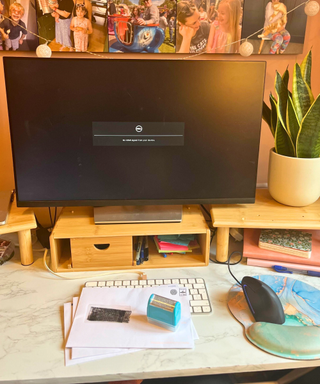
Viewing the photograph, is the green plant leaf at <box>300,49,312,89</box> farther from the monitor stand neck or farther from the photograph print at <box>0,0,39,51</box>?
the photograph print at <box>0,0,39,51</box>

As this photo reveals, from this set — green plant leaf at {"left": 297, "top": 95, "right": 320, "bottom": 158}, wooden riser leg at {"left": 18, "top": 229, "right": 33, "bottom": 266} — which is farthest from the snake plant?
wooden riser leg at {"left": 18, "top": 229, "right": 33, "bottom": 266}

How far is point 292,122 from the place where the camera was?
119 cm

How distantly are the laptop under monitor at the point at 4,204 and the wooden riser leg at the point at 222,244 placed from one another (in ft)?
2.34

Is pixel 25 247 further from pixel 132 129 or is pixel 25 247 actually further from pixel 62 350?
pixel 132 129

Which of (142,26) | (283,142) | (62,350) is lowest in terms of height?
(62,350)

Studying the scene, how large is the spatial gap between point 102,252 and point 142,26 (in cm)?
79

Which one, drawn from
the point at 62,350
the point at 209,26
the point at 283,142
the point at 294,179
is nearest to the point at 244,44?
the point at 209,26

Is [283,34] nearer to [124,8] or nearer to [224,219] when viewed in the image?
[124,8]

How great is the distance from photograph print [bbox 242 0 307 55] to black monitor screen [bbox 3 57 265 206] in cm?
24

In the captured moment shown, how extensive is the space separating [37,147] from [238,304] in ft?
2.57

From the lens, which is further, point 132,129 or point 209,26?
point 209,26

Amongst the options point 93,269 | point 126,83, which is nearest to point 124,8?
point 126,83

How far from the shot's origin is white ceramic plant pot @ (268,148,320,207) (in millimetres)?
1174

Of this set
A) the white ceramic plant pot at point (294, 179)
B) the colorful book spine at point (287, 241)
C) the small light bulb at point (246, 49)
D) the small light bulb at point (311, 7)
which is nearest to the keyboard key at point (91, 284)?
the colorful book spine at point (287, 241)
